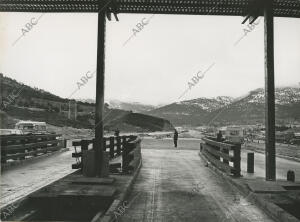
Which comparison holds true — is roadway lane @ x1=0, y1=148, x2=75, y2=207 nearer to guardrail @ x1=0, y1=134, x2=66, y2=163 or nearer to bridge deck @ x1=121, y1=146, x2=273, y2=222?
guardrail @ x1=0, y1=134, x2=66, y2=163

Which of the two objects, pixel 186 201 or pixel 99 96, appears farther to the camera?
pixel 99 96

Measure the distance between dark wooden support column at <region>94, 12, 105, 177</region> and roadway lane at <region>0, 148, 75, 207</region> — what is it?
1.65 m

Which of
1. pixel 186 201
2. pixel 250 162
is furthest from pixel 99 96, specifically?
pixel 250 162

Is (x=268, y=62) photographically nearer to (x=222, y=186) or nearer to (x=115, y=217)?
(x=222, y=186)

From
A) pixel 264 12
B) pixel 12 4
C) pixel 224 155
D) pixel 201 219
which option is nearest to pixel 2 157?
pixel 12 4

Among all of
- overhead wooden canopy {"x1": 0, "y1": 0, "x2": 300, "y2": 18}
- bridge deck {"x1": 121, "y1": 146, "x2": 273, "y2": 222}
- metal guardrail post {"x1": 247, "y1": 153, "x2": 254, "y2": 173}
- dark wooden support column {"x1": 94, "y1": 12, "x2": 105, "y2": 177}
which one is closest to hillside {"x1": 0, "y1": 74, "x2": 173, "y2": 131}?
overhead wooden canopy {"x1": 0, "y1": 0, "x2": 300, "y2": 18}

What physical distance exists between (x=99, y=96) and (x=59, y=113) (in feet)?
266

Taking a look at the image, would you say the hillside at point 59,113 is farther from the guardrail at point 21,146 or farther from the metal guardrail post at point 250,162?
the metal guardrail post at point 250,162

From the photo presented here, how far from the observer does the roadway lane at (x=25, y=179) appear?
7.85 m

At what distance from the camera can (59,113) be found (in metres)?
87.1

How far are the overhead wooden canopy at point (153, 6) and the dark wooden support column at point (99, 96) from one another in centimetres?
45

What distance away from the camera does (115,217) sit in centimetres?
596

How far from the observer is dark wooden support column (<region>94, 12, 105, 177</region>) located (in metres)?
9.12

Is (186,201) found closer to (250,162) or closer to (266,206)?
(266,206)
